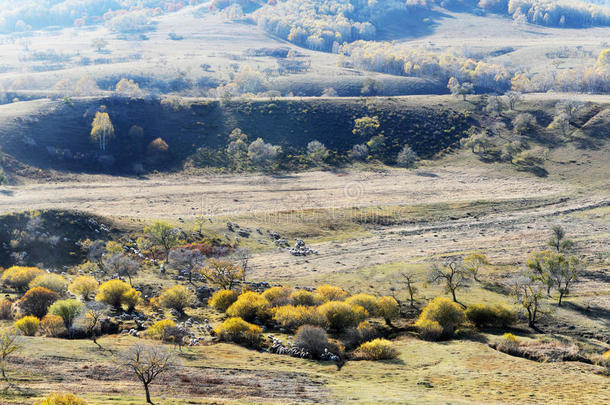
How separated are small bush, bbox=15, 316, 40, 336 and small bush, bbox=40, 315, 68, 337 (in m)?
0.86

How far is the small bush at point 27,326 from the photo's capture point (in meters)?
50.4

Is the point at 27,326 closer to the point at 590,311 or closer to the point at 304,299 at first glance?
the point at 304,299

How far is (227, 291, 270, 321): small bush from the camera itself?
191 feet

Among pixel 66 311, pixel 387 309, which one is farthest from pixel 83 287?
pixel 387 309

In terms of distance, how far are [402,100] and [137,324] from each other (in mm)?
143524

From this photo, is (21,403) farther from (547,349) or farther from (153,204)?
(153,204)

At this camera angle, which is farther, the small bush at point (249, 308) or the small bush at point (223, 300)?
the small bush at point (223, 300)

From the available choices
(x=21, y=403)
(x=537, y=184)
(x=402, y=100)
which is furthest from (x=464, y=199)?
(x=21, y=403)

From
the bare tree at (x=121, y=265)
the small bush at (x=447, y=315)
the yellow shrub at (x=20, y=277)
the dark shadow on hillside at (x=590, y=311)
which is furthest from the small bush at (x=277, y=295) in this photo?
the dark shadow on hillside at (x=590, y=311)

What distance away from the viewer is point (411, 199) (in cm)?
11256

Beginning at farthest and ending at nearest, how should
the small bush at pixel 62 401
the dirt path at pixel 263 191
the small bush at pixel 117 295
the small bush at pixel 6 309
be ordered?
the dirt path at pixel 263 191
the small bush at pixel 117 295
the small bush at pixel 6 309
the small bush at pixel 62 401

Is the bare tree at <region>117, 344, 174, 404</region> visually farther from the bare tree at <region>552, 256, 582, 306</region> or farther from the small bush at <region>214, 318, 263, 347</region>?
the bare tree at <region>552, 256, 582, 306</region>

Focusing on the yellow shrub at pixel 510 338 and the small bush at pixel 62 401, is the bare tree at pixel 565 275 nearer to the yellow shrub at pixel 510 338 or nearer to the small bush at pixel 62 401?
the yellow shrub at pixel 510 338

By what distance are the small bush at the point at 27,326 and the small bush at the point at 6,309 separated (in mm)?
6281
